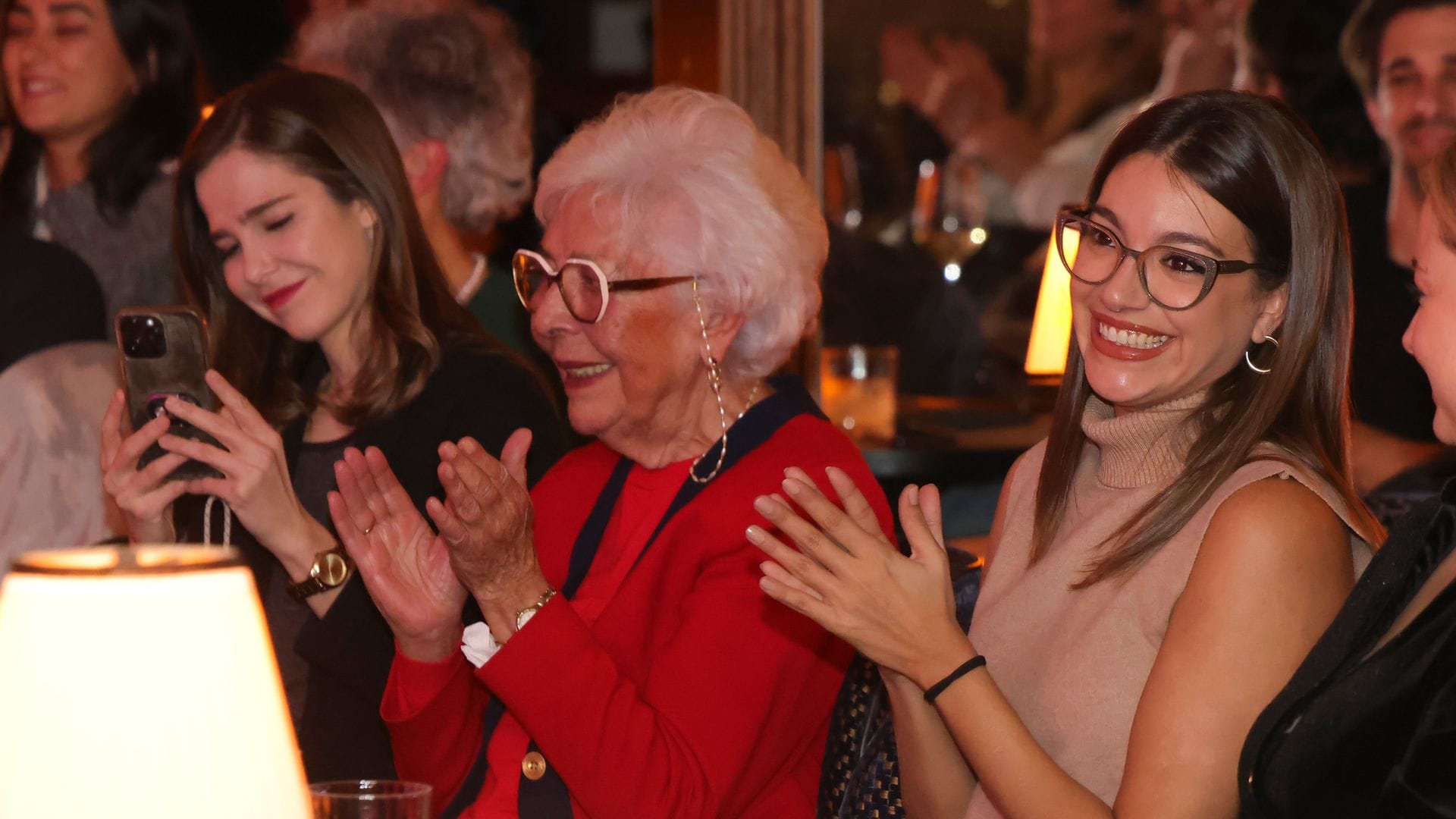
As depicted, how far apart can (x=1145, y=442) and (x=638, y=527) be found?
667 mm

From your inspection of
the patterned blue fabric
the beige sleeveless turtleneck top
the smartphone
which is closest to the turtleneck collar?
the beige sleeveless turtleneck top

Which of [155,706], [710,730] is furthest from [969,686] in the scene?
[155,706]

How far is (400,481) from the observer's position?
7.22ft

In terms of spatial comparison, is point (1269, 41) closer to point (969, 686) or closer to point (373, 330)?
point (373, 330)

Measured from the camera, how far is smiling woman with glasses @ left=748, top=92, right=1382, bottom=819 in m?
1.42

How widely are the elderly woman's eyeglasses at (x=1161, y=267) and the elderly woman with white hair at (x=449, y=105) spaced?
1.64m

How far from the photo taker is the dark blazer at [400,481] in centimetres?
202

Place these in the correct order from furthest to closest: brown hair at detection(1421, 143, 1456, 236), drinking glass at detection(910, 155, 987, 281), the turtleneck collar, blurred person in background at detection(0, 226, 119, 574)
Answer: drinking glass at detection(910, 155, 987, 281) → blurred person in background at detection(0, 226, 119, 574) → the turtleneck collar → brown hair at detection(1421, 143, 1456, 236)

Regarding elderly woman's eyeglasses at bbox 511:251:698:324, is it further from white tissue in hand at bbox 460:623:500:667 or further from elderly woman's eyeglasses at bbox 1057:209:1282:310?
elderly woman's eyeglasses at bbox 1057:209:1282:310

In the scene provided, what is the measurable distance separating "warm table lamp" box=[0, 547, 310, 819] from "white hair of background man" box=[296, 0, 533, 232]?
2.42 metres

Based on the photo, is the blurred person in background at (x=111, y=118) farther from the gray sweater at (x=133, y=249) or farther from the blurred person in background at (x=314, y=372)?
the blurred person in background at (x=314, y=372)

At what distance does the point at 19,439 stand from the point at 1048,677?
1689 millimetres

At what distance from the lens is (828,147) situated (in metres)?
4.32

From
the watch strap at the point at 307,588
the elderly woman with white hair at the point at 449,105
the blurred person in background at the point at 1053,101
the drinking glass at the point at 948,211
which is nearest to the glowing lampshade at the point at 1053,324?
the elderly woman with white hair at the point at 449,105
